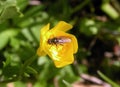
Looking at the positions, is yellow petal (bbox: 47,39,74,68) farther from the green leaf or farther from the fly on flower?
the green leaf

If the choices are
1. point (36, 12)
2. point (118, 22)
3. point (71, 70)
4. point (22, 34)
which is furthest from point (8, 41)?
point (118, 22)

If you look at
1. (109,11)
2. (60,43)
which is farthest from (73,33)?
(60,43)

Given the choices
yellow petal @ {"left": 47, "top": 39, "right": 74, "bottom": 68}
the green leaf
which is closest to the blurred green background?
the green leaf

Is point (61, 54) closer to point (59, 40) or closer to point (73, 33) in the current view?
point (59, 40)

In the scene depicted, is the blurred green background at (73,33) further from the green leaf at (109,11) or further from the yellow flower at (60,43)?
the yellow flower at (60,43)

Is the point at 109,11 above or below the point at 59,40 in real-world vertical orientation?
below

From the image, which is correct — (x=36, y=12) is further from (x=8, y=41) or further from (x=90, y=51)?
(x=90, y=51)

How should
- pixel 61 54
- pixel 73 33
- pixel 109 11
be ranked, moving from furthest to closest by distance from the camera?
pixel 109 11 → pixel 73 33 → pixel 61 54
